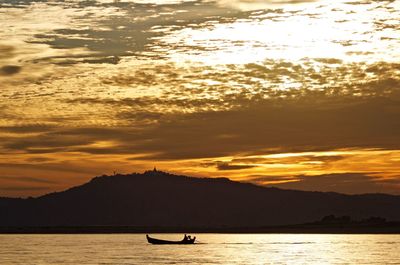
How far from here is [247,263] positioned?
165 metres

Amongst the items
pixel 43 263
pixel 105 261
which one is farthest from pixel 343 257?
pixel 43 263

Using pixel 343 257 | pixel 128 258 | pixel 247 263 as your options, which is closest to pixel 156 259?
pixel 128 258

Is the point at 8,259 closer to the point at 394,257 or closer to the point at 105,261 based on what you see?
the point at 105,261

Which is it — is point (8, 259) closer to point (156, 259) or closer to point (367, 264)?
point (156, 259)

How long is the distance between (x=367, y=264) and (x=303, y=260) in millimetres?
18147

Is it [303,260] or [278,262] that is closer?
[278,262]

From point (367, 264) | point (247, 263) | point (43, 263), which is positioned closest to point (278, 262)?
point (247, 263)

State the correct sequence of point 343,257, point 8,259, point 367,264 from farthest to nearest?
point 343,257
point 8,259
point 367,264

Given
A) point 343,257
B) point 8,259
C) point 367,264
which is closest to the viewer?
point 367,264

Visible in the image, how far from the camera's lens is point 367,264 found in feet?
526

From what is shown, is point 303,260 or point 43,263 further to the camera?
point 303,260

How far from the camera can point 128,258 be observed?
7062 inches

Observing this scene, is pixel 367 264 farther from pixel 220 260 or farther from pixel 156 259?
pixel 156 259

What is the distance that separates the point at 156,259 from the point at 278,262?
2471 cm
